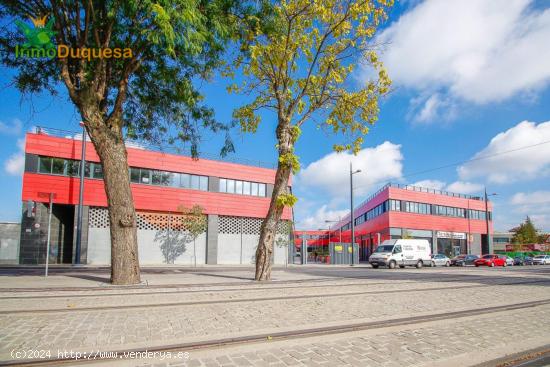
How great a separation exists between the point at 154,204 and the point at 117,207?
69.4 feet

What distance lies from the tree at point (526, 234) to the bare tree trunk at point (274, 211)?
236 ft

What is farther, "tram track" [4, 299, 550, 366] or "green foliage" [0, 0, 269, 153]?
"green foliage" [0, 0, 269, 153]

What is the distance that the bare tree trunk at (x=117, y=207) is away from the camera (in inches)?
436

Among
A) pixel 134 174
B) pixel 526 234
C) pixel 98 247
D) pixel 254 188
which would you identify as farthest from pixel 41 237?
pixel 526 234

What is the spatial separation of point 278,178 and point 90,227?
21.1 metres

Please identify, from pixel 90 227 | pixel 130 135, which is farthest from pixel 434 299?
pixel 90 227

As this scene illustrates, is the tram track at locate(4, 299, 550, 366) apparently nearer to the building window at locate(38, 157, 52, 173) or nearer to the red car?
the building window at locate(38, 157, 52, 173)

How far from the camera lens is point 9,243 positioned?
28.6m

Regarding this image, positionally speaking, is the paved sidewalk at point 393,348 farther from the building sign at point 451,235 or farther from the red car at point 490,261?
the building sign at point 451,235

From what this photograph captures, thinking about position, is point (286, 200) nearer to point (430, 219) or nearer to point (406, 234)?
point (406, 234)

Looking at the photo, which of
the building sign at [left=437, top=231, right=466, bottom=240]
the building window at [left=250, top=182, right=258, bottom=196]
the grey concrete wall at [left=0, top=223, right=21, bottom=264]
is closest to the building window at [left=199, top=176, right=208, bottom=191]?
the building window at [left=250, top=182, right=258, bottom=196]

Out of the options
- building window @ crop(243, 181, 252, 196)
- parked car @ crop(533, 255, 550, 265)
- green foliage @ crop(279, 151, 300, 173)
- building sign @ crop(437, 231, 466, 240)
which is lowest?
parked car @ crop(533, 255, 550, 265)

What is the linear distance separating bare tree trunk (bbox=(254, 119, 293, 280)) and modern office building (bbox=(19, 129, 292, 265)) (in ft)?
60.3

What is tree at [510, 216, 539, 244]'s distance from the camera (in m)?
68.9
